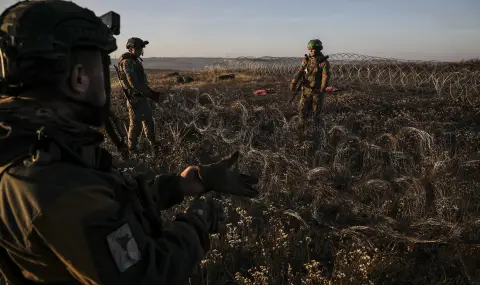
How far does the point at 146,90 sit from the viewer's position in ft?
21.8

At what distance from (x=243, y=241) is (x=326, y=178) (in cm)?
235

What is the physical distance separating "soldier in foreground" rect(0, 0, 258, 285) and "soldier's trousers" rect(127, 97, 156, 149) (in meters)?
5.56

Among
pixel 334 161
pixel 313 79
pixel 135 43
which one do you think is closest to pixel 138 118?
pixel 135 43

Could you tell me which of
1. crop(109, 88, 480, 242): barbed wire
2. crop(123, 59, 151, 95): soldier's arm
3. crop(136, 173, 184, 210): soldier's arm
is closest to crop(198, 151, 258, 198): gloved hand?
crop(136, 173, 184, 210): soldier's arm

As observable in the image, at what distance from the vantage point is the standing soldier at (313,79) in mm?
7988

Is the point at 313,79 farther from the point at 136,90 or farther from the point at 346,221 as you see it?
the point at 346,221

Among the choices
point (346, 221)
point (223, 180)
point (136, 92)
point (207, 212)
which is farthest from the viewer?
point (136, 92)

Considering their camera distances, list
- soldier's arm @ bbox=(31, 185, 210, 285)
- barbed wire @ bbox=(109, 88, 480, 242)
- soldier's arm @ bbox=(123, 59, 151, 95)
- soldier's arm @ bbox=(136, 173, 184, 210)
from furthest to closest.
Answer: soldier's arm @ bbox=(123, 59, 151, 95) < barbed wire @ bbox=(109, 88, 480, 242) < soldier's arm @ bbox=(136, 173, 184, 210) < soldier's arm @ bbox=(31, 185, 210, 285)

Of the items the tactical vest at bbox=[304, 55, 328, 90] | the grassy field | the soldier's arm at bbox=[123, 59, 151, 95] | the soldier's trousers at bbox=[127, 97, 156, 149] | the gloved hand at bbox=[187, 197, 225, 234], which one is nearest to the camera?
the gloved hand at bbox=[187, 197, 225, 234]

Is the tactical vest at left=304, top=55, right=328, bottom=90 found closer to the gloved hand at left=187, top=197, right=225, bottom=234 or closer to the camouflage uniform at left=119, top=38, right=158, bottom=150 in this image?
the camouflage uniform at left=119, top=38, right=158, bottom=150

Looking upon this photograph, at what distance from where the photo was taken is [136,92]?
22.0 feet

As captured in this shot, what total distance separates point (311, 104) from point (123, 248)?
7.68m

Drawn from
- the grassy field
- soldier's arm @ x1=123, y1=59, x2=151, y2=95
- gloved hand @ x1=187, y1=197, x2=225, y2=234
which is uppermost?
soldier's arm @ x1=123, y1=59, x2=151, y2=95

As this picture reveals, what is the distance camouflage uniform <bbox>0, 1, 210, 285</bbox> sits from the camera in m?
0.99
